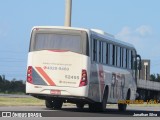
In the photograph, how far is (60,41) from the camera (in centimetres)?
2705

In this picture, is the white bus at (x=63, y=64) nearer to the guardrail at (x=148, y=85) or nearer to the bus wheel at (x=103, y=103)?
the bus wheel at (x=103, y=103)

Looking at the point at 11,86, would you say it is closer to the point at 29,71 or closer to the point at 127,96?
the point at 127,96

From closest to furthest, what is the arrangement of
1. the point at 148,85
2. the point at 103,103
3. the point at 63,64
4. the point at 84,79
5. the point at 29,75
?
the point at 84,79, the point at 63,64, the point at 29,75, the point at 103,103, the point at 148,85

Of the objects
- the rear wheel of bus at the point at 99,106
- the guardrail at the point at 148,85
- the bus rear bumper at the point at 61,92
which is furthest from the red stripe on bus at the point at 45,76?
the guardrail at the point at 148,85

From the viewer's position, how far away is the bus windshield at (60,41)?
26922 mm

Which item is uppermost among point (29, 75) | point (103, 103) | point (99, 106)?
point (29, 75)

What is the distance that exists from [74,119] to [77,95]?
3.11 meters

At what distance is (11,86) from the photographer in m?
81.9

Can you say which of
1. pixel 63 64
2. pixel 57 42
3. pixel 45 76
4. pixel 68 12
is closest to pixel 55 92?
pixel 45 76

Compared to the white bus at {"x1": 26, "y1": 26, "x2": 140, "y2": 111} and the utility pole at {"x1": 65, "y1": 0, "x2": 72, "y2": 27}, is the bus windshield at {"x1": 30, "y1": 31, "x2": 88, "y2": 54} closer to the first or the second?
the white bus at {"x1": 26, "y1": 26, "x2": 140, "y2": 111}

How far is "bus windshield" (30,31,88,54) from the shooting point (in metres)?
26.9

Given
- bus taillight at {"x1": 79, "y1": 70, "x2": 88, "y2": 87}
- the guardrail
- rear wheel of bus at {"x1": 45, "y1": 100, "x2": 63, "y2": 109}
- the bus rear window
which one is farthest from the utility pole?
the guardrail

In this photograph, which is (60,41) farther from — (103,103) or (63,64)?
(103,103)

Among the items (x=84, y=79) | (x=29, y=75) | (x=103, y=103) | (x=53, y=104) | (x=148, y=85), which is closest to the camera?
(x=84, y=79)
